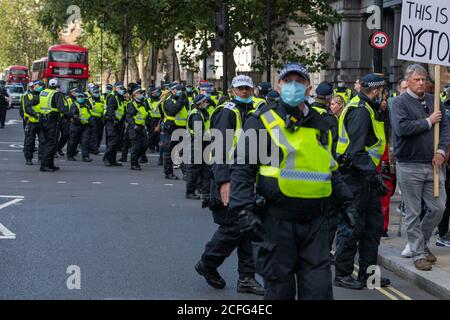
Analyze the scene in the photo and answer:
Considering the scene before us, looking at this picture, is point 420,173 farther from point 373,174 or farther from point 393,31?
point 393,31

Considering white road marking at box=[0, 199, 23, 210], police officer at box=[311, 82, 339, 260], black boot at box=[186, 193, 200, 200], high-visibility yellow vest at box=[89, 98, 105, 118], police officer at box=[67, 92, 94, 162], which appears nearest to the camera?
police officer at box=[311, 82, 339, 260]

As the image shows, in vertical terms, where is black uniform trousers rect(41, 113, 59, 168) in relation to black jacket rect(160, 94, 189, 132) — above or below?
below

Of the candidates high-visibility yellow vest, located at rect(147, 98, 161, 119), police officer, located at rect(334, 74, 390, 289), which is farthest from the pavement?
high-visibility yellow vest, located at rect(147, 98, 161, 119)

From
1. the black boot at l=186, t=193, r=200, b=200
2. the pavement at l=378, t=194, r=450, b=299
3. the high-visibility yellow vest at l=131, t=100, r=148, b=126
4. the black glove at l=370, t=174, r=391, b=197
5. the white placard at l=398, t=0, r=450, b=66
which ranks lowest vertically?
the black boot at l=186, t=193, r=200, b=200

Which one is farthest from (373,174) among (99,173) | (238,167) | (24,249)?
(99,173)

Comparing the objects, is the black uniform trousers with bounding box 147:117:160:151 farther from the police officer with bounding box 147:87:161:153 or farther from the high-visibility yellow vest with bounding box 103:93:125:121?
the high-visibility yellow vest with bounding box 103:93:125:121

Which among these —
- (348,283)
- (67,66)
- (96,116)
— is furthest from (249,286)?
(67,66)

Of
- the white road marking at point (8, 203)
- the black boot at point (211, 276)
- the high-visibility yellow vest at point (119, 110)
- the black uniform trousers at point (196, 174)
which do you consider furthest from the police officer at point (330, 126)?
the high-visibility yellow vest at point (119, 110)

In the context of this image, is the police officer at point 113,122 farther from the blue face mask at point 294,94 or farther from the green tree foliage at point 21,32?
the green tree foliage at point 21,32

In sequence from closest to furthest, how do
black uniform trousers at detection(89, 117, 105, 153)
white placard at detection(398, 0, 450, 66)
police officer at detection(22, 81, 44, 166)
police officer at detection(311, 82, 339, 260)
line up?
1. police officer at detection(311, 82, 339, 260)
2. white placard at detection(398, 0, 450, 66)
3. police officer at detection(22, 81, 44, 166)
4. black uniform trousers at detection(89, 117, 105, 153)

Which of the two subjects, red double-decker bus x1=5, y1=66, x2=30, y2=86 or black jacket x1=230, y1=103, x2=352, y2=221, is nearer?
black jacket x1=230, y1=103, x2=352, y2=221

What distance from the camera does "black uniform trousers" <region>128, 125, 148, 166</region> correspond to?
2212 centimetres

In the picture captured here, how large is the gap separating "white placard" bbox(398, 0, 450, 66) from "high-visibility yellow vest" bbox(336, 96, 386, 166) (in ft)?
3.40

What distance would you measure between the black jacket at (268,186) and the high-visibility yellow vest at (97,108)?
2070cm
